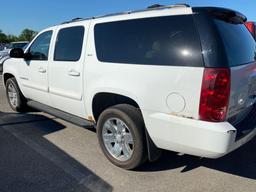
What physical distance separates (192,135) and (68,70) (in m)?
2.24

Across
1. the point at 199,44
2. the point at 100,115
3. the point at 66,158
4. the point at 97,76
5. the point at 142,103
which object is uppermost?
the point at 199,44

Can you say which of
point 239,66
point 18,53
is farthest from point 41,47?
point 239,66

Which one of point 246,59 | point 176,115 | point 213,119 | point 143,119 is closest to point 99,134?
point 143,119

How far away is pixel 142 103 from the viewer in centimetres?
322

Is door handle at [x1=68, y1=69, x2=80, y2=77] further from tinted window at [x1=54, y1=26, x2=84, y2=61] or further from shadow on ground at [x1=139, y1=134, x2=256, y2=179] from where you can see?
shadow on ground at [x1=139, y1=134, x2=256, y2=179]

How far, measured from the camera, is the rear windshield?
293 cm

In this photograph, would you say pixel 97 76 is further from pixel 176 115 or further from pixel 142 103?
pixel 176 115

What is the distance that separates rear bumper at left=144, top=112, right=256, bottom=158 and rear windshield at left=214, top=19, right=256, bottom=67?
68cm

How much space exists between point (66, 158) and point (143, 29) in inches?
80.5

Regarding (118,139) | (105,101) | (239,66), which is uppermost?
(239,66)

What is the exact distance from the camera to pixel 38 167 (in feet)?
12.0

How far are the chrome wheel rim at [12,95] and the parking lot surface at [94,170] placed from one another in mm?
1719

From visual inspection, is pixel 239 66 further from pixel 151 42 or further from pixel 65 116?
pixel 65 116

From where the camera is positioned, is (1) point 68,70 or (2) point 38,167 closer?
(2) point 38,167
